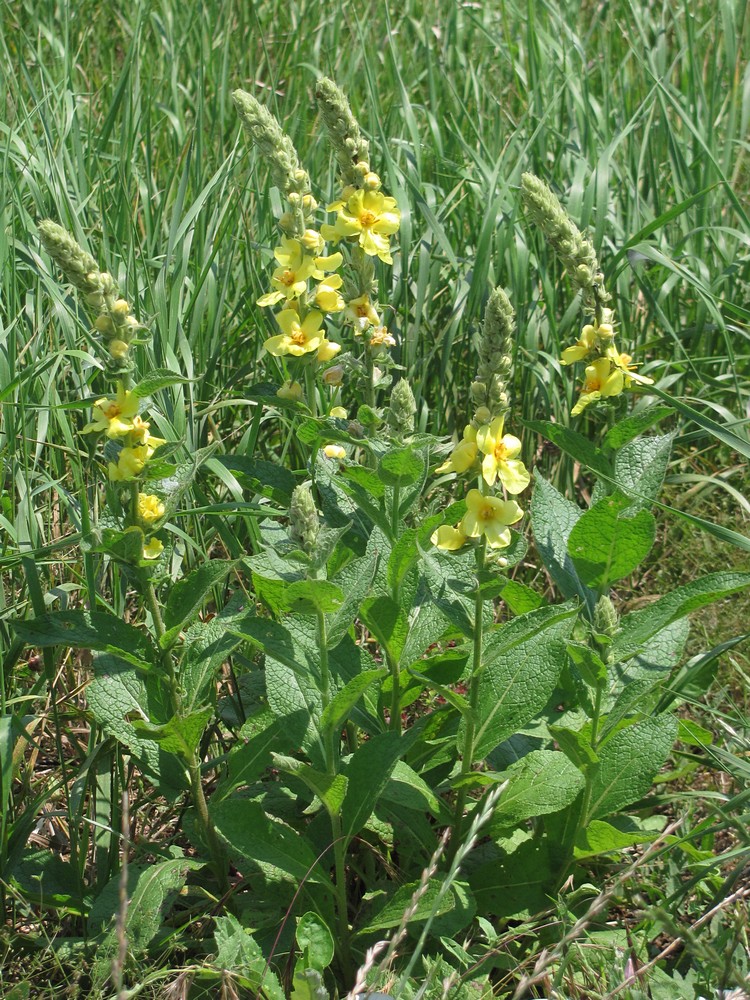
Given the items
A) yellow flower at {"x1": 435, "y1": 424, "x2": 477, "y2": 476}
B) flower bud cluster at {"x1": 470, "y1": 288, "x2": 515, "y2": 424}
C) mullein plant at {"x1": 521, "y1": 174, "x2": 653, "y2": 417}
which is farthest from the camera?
mullein plant at {"x1": 521, "y1": 174, "x2": 653, "y2": 417}

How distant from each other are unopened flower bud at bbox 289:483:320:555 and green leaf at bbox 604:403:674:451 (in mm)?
728

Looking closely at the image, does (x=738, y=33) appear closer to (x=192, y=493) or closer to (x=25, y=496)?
(x=192, y=493)

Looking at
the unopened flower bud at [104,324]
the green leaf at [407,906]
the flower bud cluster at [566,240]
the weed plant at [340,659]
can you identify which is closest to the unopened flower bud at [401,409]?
the weed plant at [340,659]

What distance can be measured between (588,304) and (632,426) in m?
0.28

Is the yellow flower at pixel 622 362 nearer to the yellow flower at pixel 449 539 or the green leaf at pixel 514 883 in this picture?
the yellow flower at pixel 449 539

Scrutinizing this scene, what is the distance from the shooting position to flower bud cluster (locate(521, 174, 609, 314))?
2.01 m

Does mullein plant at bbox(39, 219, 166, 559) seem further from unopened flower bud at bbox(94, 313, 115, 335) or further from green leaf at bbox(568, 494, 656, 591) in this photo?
green leaf at bbox(568, 494, 656, 591)

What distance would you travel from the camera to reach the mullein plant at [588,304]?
6.72 feet

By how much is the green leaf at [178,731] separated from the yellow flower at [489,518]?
617 mm

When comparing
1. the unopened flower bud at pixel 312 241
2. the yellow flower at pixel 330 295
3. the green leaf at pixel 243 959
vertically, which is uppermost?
the unopened flower bud at pixel 312 241

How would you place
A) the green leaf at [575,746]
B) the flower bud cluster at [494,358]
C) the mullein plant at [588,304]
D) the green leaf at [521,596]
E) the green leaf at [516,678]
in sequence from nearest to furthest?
the flower bud cluster at [494,358] < the green leaf at [575,746] < the green leaf at [516,678] < the mullein plant at [588,304] < the green leaf at [521,596]

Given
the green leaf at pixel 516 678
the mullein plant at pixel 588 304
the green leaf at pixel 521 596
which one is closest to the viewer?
the green leaf at pixel 516 678

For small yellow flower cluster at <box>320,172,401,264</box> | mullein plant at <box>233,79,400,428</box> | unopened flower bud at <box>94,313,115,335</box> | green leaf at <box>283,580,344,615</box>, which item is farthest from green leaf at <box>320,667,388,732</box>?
small yellow flower cluster at <box>320,172,401,264</box>

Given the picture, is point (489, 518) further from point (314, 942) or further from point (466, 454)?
point (314, 942)
